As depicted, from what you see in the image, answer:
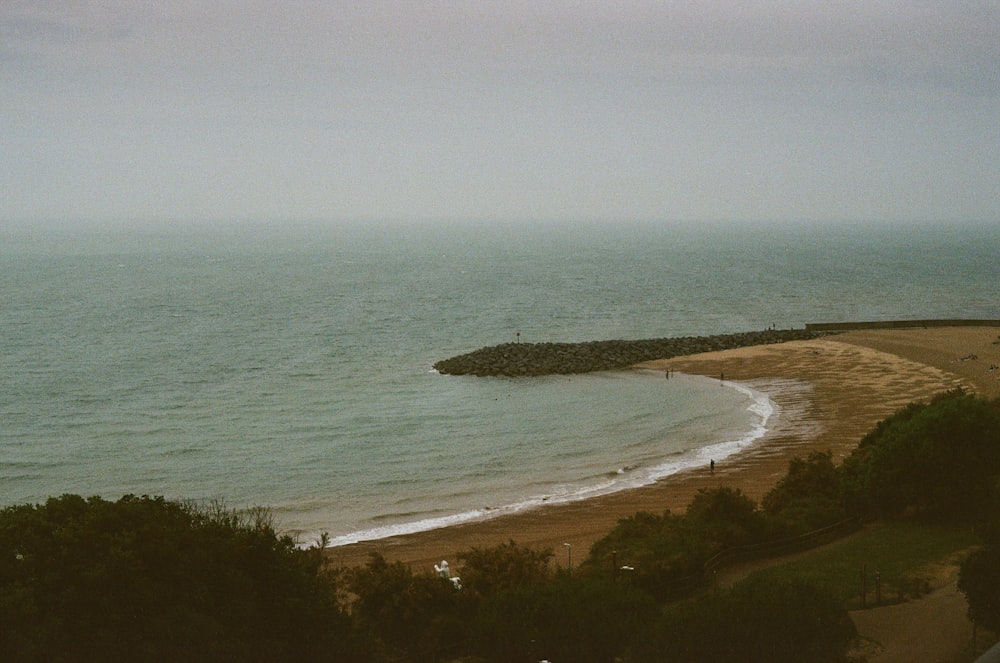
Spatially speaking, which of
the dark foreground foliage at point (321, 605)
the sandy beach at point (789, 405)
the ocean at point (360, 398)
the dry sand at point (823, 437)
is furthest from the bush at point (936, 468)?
the ocean at point (360, 398)

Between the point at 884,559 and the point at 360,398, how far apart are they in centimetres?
3518

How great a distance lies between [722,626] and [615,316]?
251 ft

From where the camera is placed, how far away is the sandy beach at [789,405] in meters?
29.9

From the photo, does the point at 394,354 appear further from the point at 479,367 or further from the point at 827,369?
the point at 827,369

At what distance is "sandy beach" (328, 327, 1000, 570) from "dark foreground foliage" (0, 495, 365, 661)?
375 inches

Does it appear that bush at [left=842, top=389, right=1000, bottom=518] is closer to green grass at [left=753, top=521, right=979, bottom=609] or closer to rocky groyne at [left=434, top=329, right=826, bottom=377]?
green grass at [left=753, top=521, right=979, bottom=609]

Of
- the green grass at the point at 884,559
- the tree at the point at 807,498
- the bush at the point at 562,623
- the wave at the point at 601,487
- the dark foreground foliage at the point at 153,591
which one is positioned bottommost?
the wave at the point at 601,487

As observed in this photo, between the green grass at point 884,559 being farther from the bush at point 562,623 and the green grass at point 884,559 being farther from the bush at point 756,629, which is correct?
the bush at point 562,623

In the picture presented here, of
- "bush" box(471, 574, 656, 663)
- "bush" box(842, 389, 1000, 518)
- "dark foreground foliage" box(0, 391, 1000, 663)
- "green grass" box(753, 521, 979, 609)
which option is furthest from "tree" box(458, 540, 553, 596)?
"bush" box(842, 389, 1000, 518)

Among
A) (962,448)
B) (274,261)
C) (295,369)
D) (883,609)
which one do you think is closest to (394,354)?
(295,369)

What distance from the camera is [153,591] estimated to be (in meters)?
16.0

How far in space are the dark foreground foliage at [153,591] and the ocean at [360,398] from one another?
44.0ft


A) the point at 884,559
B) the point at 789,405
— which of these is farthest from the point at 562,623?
the point at 789,405

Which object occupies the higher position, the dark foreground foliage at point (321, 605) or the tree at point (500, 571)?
the dark foreground foliage at point (321, 605)
